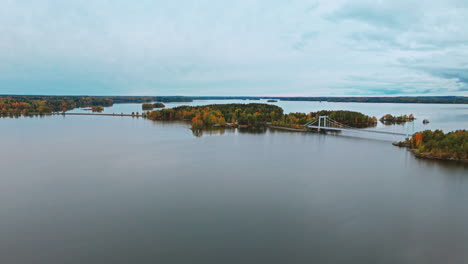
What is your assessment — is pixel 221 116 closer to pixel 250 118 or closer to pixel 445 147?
pixel 250 118

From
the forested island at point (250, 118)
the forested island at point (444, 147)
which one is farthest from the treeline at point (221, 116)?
the forested island at point (444, 147)

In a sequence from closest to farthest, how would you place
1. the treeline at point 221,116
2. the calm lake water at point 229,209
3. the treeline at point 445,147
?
the calm lake water at point 229,209, the treeline at point 445,147, the treeline at point 221,116

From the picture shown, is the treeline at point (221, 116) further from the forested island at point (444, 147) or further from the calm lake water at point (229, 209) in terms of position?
the forested island at point (444, 147)

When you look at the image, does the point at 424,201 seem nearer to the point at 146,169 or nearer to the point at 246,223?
the point at 246,223

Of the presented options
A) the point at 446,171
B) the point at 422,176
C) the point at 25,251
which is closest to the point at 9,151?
the point at 25,251

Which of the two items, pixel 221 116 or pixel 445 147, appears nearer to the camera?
pixel 445 147

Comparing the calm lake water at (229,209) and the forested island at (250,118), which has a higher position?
the forested island at (250,118)

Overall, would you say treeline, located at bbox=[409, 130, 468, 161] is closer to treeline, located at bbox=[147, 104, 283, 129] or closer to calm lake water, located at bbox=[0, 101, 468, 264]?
calm lake water, located at bbox=[0, 101, 468, 264]

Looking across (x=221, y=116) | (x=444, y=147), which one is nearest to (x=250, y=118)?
(x=221, y=116)
